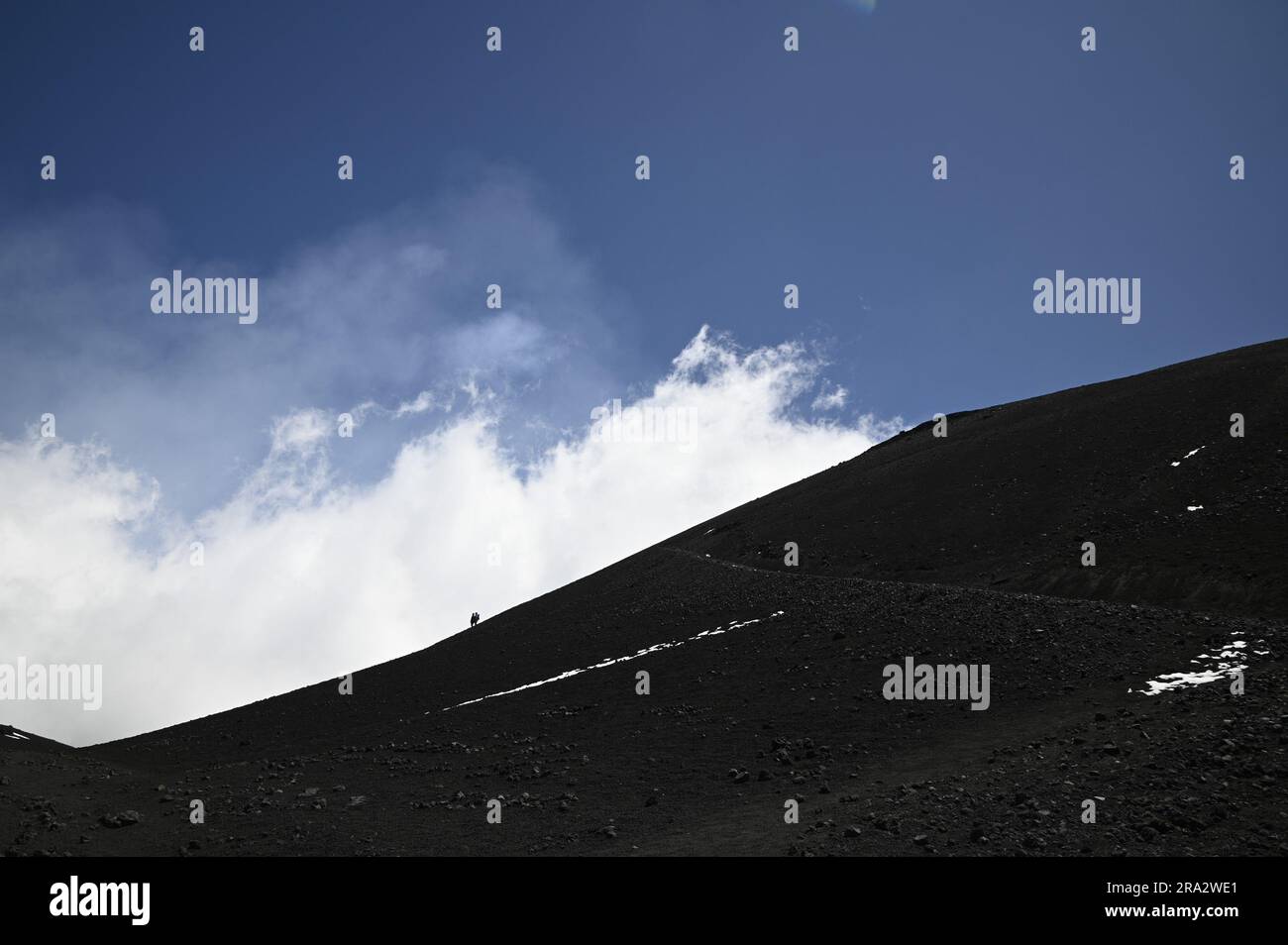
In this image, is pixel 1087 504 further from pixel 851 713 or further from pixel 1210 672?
pixel 851 713

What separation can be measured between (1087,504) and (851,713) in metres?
24.5

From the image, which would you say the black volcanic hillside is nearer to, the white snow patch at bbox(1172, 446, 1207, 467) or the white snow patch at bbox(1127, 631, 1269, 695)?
the white snow patch at bbox(1172, 446, 1207, 467)

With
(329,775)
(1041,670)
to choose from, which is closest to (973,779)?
(1041,670)

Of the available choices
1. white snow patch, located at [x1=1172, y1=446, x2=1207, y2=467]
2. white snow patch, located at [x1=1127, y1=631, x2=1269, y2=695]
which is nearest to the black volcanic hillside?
white snow patch, located at [x1=1172, y1=446, x2=1207, y2=467]

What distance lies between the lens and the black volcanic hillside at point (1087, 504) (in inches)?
1420

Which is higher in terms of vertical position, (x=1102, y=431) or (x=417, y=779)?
(x=1102, y=431)

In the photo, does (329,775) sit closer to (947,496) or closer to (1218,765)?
(1218,765)

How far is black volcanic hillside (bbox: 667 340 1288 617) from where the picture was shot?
36.1m

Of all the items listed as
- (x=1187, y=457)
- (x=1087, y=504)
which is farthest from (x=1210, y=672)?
(x=1187, y=457)

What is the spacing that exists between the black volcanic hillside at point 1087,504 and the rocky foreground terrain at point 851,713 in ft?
0.75

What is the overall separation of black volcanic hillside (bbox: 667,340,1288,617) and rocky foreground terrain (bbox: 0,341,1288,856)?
229 millimetres

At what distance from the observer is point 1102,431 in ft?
189
